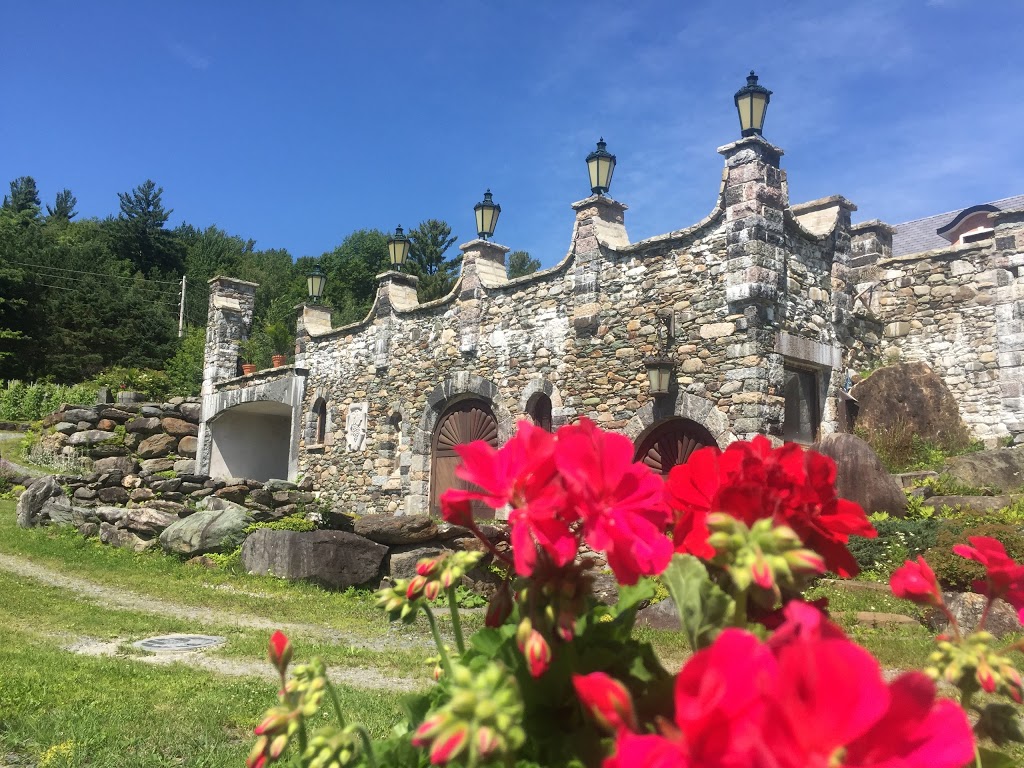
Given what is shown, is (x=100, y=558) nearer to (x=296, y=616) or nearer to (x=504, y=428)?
(x=296, y=616)

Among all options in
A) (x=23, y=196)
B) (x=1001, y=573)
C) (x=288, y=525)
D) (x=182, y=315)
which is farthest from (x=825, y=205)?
(x=23, y=196)

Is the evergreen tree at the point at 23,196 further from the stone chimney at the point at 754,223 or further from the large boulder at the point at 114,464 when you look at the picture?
the stone chimney at the point at 754,223

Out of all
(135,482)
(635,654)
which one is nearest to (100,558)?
(135,482)

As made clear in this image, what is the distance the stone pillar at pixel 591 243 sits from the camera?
1185 cm

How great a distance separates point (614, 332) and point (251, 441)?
12.9m

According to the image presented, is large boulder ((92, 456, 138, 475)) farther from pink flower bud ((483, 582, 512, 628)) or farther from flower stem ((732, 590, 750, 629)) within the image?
flower stem ((732, 590, 750, 629))

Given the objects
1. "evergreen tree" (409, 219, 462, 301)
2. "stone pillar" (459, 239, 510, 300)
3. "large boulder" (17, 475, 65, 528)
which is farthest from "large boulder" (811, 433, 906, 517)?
"evergreen tree" (409, 219, 462, 301)

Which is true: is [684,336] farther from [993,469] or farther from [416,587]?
[416,587]

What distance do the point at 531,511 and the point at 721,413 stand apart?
9.48 metres

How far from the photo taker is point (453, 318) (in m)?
14.3

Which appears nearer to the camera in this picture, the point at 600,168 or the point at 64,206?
the point at 600,168

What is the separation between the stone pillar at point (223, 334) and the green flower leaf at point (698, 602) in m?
20.9

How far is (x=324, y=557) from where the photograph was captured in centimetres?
1012

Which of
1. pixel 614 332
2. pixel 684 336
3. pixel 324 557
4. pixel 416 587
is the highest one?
pixel 614 332
